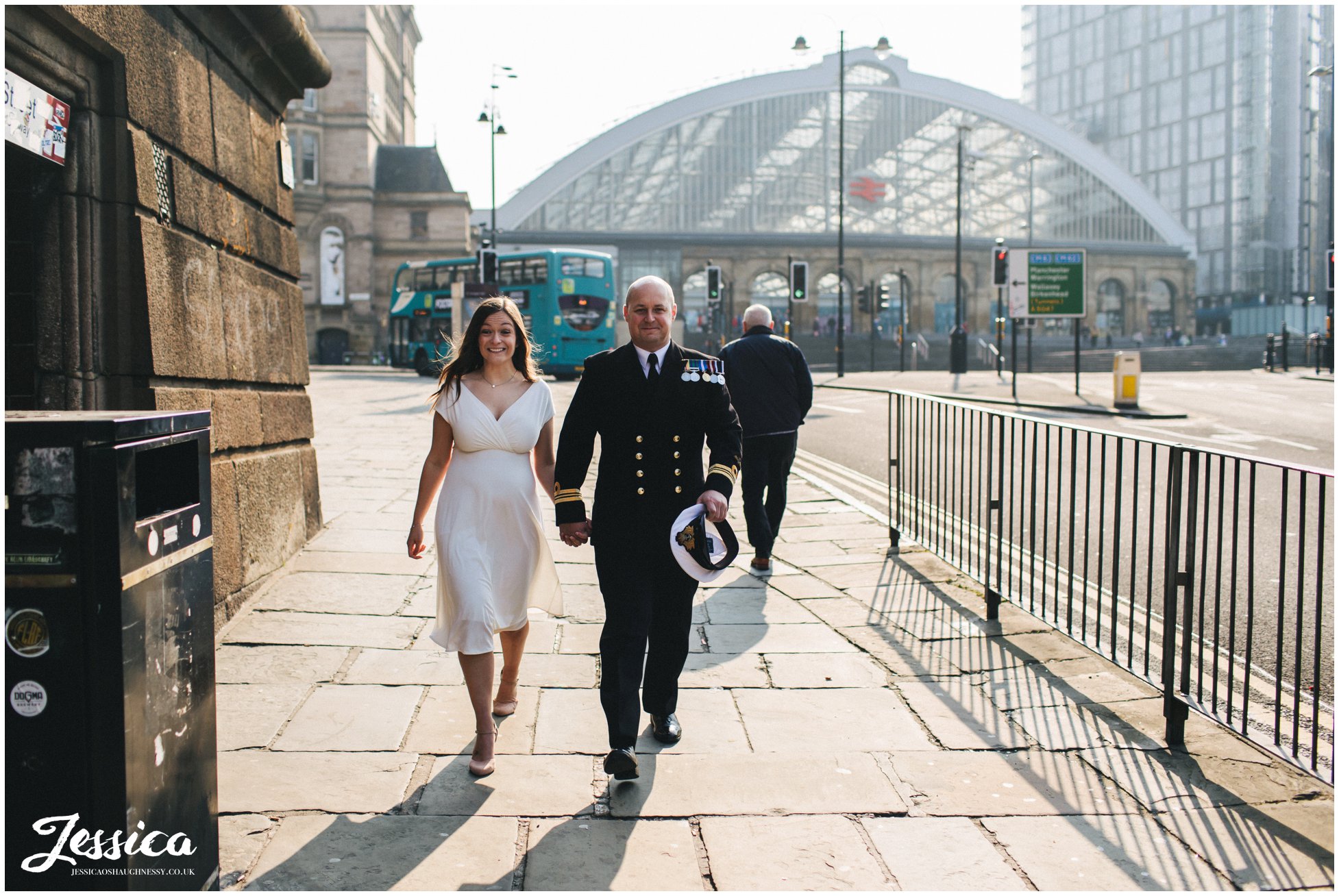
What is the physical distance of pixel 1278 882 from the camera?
109 inches

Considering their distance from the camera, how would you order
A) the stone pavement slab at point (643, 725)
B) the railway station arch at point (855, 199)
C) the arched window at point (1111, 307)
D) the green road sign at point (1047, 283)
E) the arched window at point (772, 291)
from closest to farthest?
the stone pavement slab at point (643, 725)
the green road sign at point (1047, 283)
the railway station arch at point (855, 199)
the arched window at point (772, 291)
the arched window at point (1111, 307)

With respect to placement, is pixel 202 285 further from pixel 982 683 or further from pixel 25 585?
pixel 982 683

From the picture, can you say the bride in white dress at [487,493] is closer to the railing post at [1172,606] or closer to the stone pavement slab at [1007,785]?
the stone pavement slab at [1007,785]

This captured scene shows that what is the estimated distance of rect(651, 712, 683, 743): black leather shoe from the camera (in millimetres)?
3822

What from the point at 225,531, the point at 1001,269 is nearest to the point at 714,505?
the point at 225,531

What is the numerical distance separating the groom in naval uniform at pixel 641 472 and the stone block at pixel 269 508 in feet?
8.18

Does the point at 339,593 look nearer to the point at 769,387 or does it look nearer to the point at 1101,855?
the point at 769,387

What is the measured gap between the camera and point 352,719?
400 centimetres

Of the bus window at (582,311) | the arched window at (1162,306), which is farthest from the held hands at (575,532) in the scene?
the arched window at (1162,306)

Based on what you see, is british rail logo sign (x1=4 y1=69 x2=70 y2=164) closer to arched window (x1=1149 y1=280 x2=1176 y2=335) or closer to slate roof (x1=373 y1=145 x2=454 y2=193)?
slate roof (x1=373 y1=145 x2=454 y2=193)

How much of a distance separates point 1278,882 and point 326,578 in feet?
15.6

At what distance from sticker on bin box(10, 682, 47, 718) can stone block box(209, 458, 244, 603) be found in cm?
272

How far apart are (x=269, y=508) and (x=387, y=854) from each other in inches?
136

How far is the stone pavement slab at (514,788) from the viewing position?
3.24 m
